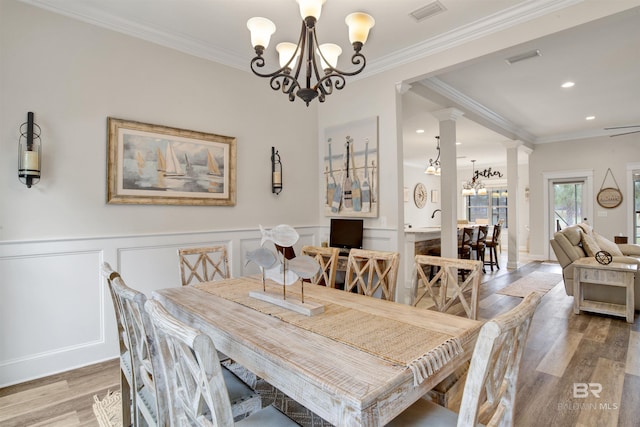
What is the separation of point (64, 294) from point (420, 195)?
34.0 feet

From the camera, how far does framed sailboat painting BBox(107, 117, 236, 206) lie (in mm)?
2701

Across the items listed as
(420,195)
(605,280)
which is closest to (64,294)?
(605,280)

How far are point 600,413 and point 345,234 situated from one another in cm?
248

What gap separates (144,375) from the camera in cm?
137

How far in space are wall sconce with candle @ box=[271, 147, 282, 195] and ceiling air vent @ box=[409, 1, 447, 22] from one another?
195cm

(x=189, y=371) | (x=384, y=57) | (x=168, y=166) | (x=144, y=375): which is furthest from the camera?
(x=384, y=57)

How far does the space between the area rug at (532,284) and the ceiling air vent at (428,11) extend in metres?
3.93

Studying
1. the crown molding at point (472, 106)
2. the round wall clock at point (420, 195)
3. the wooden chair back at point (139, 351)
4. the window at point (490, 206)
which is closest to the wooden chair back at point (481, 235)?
the crown molding at point (472, 106)

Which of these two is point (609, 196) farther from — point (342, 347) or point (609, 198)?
point (342, 347)

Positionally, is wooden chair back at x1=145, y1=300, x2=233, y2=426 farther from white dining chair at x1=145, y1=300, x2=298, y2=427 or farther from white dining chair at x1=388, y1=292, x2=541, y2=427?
white dining chair at x1=388, y1=292, x2=541, y2=427

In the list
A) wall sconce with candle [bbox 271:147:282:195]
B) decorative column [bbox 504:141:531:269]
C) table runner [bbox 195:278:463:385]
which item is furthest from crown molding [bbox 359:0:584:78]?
decorative column [bbox 504:141:531:269]

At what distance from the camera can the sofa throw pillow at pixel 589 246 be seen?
446cm

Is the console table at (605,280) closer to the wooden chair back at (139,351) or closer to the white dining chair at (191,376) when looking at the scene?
the white dining chair at (191,376)

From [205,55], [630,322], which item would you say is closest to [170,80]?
[205,55]
